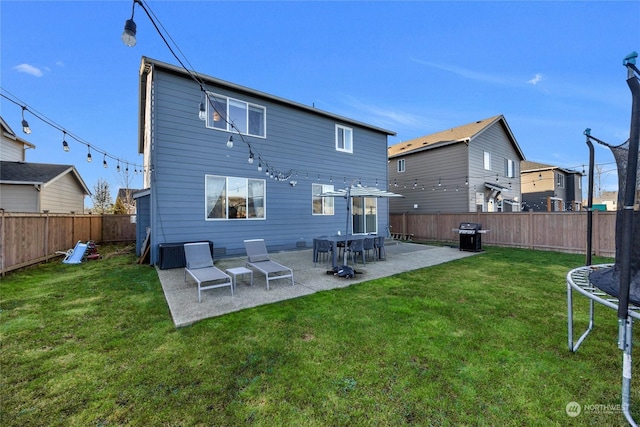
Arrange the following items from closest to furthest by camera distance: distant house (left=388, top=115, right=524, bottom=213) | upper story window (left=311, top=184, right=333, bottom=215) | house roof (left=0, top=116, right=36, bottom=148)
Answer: upper story window (left=311, top=184, right=333, bottom=215) → house roof (left=0, top=116, right=36, bottom=148) → distant house (left=388, top=115, right=524, bottom=213)

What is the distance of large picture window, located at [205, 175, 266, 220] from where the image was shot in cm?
898

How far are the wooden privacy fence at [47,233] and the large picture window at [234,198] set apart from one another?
4819 millimetres

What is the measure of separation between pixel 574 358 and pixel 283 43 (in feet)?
53.4

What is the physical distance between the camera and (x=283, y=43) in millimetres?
14297

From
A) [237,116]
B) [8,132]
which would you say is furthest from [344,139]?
[8,132]

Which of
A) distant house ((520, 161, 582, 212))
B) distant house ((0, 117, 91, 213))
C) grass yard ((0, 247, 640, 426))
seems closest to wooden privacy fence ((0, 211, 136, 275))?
distant house ((0, 117, 91, 213))

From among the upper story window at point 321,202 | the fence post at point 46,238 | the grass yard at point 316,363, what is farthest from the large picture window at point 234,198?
the fence post at point 46,238

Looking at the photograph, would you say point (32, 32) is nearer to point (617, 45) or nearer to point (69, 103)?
point (69, 103)

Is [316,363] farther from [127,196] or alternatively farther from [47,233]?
[127,196]

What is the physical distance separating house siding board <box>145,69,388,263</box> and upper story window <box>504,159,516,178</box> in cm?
1198

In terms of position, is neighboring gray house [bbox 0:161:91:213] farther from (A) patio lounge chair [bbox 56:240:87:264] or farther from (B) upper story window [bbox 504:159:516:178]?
(B) upper story window [bbox 504:159:516:178]

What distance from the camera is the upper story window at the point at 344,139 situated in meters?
12.3

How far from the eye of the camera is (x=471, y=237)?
10633 mm

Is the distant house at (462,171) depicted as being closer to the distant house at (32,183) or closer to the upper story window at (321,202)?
the upper story window at (321,202)
